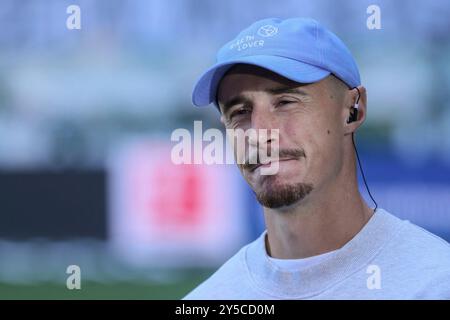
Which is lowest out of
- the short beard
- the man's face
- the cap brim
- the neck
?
the neck

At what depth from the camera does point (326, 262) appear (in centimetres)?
123

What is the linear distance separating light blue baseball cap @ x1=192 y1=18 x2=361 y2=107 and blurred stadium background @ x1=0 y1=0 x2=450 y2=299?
87cm

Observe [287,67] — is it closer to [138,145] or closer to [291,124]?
[291,124]

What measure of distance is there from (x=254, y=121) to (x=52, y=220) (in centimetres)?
126

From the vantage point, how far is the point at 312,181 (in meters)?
1.21

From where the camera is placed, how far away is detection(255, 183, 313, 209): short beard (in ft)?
3.90

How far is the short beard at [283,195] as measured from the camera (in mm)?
1187

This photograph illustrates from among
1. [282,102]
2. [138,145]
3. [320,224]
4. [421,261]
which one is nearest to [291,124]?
[282,102]

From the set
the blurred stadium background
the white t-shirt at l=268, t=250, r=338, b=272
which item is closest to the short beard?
the white t-shirt at l=268, t=250, r=338, b=272

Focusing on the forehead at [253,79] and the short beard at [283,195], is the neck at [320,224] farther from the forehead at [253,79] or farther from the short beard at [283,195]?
the forehead at [253,79]

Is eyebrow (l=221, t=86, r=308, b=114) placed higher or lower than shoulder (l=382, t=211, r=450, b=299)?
higher

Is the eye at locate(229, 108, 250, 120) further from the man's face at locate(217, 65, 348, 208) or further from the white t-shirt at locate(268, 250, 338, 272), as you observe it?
the white t-shirt at locate(268, 250, 338, 272)

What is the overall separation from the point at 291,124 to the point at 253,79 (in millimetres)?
99
